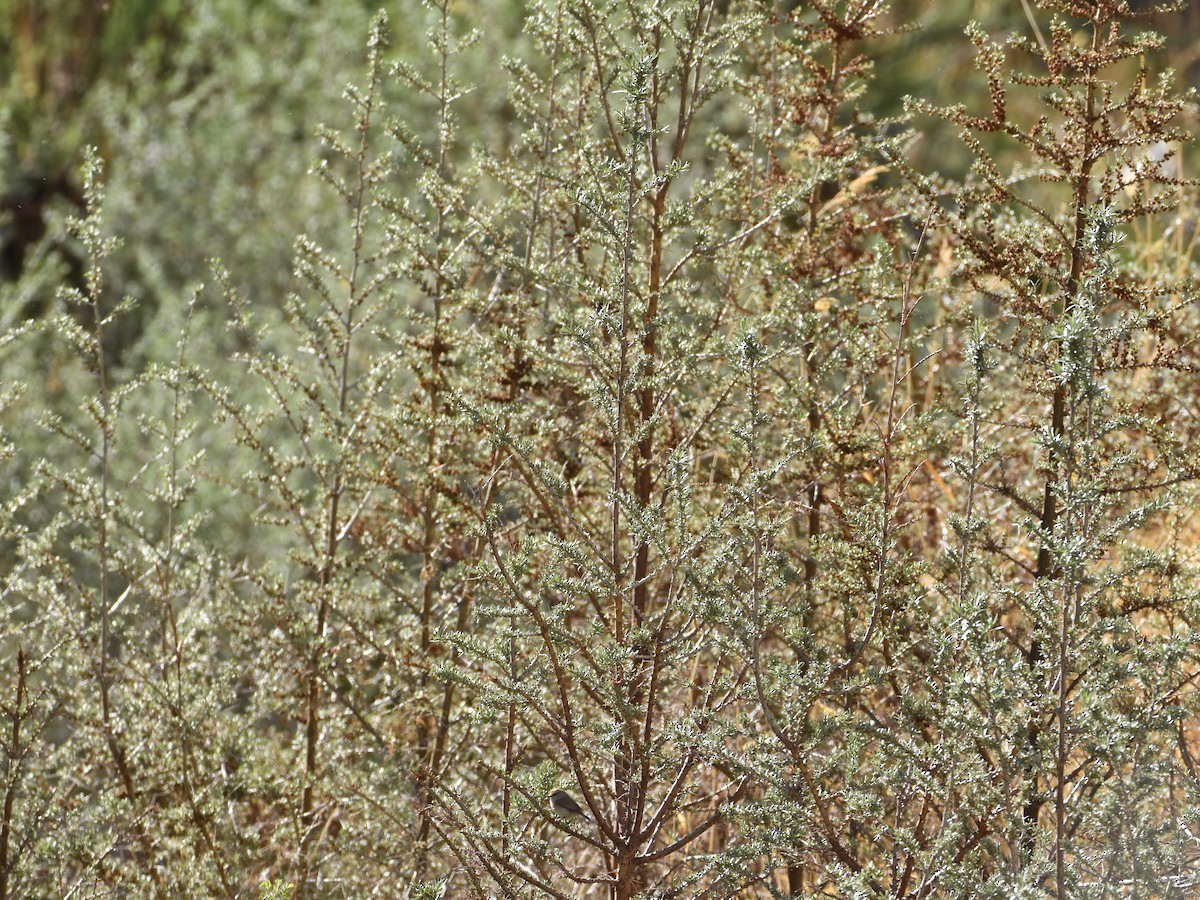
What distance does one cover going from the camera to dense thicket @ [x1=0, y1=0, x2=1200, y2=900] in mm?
2018

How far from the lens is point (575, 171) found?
9.12ft

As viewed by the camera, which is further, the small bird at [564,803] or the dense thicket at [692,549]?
the small bird at [564,803]

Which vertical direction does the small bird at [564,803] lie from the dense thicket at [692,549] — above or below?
below

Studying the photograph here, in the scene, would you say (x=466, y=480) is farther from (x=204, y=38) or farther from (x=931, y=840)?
(x=204, y=38)

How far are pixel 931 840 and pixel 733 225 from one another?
4.97ft

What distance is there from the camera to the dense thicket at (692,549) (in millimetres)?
2018

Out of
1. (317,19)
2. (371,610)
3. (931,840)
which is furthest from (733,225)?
(317,19)

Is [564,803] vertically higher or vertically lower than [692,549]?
lower

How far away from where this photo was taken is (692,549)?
6.59ft

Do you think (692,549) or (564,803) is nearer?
(692,549)

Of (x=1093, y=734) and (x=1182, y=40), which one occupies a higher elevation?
(x=1182, y=40)

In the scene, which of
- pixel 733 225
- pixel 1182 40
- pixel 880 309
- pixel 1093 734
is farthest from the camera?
pixel 1182 40

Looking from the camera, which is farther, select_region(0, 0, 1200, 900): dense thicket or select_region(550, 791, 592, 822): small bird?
select_region(550, 791, 592, 822): small bird

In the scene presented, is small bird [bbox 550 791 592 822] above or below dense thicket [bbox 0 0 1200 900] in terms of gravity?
below
